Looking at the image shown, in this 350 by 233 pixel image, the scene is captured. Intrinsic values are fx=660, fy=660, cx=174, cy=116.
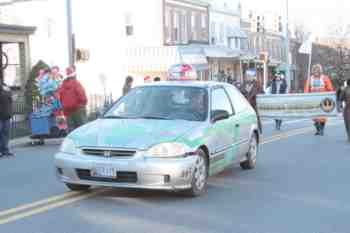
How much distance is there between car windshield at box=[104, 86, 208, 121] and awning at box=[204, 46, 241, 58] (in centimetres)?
2795

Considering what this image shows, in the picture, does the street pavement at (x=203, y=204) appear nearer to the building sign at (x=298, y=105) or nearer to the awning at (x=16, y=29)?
the building sign at (x=298, y=105)

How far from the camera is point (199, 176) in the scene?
28.1 feet

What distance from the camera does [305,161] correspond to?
40.6 feet

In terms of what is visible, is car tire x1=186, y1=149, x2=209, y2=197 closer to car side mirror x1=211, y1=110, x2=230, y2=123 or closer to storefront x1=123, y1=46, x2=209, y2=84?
car side mirror x1=211, y1=110, x2=230, y2=123

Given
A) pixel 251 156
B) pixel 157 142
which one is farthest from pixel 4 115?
pixel 157 142

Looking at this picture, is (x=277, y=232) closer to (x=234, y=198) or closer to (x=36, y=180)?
(x=234, y=198)

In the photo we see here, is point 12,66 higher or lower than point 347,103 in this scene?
higher

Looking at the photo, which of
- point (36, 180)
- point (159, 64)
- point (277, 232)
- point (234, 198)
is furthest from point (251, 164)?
point (159, 64)

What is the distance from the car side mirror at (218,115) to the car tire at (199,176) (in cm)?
63

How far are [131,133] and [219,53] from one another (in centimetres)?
3195

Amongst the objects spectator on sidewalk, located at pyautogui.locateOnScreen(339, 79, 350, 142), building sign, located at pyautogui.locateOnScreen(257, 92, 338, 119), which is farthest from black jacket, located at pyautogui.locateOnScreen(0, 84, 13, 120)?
building sign, located at pyautogui.locateOnScreen(257, 92, 338, 119)

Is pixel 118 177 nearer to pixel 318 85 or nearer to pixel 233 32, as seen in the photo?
pixel 318 85

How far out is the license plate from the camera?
7.99 metres

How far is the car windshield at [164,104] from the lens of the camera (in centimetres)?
912
